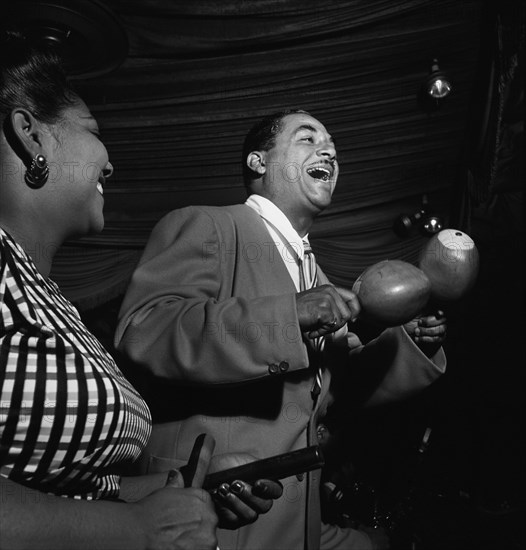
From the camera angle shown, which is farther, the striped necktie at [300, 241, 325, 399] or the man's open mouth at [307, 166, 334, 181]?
the man's open mouth at [307, 166, 334, 181]

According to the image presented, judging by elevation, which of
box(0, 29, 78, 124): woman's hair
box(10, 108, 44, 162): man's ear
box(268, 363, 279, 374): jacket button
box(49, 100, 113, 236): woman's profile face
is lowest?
box(268, 363, 279, 374): jacket button

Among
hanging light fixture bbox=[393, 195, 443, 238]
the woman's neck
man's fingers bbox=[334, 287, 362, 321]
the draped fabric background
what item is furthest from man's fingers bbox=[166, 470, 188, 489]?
hanging light fixture bbox=[393, 195, 443, 238]

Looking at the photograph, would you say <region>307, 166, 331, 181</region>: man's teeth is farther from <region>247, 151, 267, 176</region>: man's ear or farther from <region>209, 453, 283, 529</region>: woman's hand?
<region>209, 453, 283, 529</region>: woman's hand

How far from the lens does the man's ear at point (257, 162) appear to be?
2.21m

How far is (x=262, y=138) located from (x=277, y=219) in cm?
43

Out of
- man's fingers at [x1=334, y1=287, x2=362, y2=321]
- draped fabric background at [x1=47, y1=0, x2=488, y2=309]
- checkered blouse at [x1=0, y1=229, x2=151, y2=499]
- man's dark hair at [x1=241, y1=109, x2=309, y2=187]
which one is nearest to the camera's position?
checkered blouse at [x1=0, y1=229, x2=151, y2=499]

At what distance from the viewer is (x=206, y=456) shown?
1.26 m

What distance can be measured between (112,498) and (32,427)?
0.30 metres

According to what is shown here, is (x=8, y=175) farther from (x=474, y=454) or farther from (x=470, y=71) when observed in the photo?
(x=474, y=454)

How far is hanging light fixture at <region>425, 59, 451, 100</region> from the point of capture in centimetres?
384

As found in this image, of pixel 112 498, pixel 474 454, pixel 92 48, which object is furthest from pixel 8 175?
pixel 474 454

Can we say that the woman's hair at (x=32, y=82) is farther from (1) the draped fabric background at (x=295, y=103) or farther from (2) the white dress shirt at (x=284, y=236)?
(1) the draped fabric background at (x=295, y=103)

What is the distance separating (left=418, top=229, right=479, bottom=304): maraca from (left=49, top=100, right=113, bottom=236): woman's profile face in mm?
989

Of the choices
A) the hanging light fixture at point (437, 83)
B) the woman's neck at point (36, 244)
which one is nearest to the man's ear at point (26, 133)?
the woman's neck at point (36, 244)
